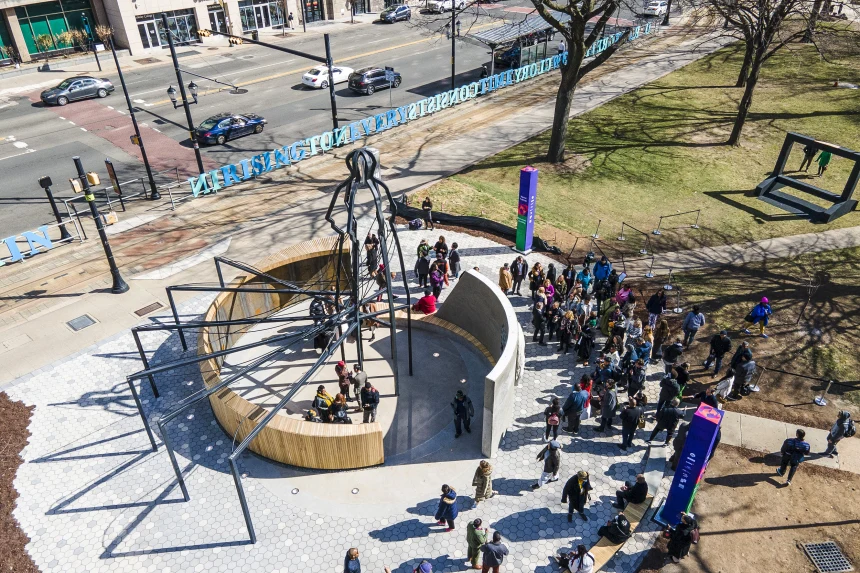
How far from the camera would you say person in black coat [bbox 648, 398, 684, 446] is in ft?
45.8

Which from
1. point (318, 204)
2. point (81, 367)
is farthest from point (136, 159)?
point (81, 367)

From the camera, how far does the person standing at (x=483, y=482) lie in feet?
40.7

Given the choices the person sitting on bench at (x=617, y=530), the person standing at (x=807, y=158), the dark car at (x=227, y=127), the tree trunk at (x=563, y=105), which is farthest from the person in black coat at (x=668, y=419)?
the dark car at (x=227, y=127)

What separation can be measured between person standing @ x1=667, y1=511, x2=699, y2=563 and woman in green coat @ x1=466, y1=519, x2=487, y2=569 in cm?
365

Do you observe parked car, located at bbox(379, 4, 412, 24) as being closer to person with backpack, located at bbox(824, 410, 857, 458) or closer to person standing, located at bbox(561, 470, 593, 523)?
person with backpack, located at bbox(824, 410, 857, 458)

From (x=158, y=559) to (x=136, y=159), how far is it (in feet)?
73.8

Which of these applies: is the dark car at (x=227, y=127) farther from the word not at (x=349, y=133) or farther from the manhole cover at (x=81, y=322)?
the manhole cover at (x=81, y=322)

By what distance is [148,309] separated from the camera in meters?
19.4

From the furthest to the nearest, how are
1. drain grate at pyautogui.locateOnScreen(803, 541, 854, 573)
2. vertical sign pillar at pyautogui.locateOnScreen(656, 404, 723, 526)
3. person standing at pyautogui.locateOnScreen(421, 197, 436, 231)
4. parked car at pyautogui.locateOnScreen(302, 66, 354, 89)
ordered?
parked car at pyautogui.locateOnScreen(302, 66, 354, 89) → person standing at pyautogui.locateOnScreen(421, 197, 436, 231) → drain grate at pyautogui.locateOnScreen(803, 541, 854, 573) → vertical sign pillar at pyautogui.locateOnScreen(656, 404, 723, 526)

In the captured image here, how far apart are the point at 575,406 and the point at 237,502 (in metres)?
7.90

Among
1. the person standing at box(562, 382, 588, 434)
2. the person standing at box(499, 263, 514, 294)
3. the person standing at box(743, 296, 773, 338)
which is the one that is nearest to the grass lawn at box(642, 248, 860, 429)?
the person standing at box(743, 296, 773, 338)

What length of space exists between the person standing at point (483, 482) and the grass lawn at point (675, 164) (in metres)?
12.4

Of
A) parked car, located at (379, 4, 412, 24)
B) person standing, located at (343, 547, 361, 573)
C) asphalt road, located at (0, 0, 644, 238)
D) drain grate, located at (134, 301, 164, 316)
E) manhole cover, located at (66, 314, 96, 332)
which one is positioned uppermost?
parked car, located at (379, 4, 412, 24)

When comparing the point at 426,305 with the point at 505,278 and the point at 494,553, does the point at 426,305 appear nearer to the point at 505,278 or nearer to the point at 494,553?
the point at 505,278
